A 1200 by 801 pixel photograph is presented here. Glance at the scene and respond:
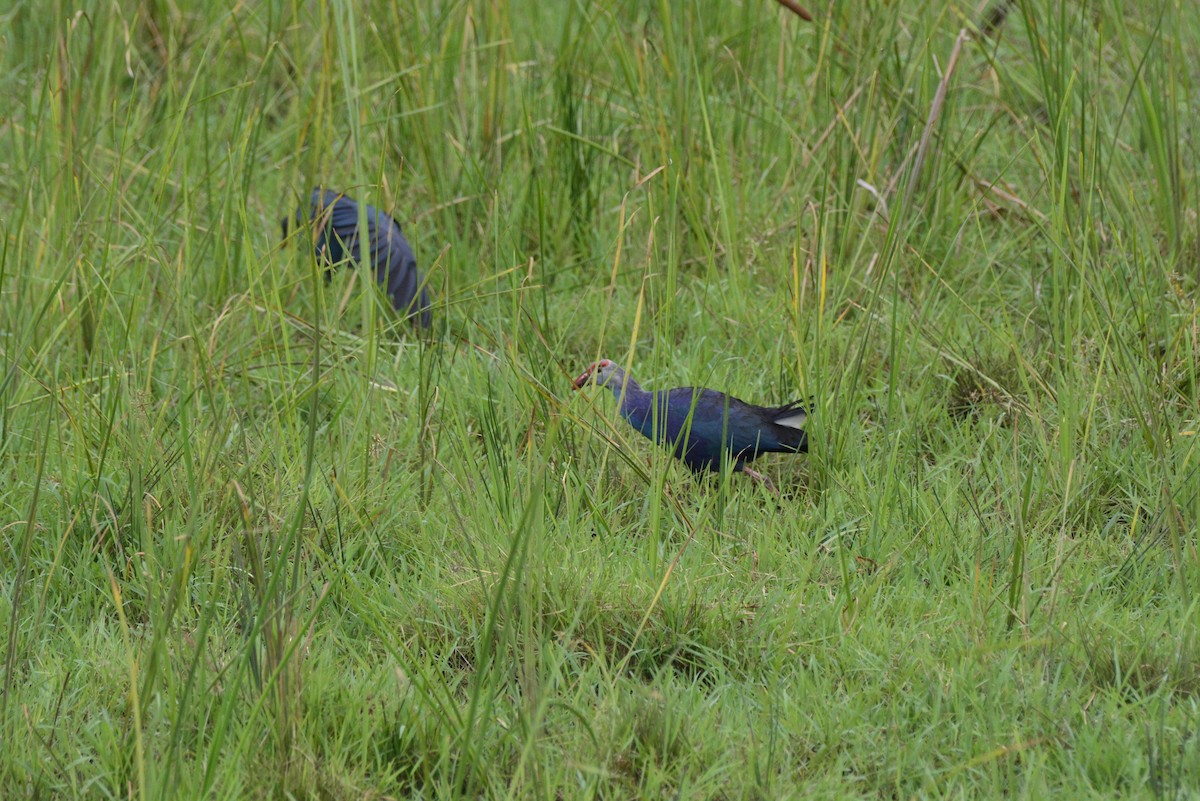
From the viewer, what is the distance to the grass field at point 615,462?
1.92 metres

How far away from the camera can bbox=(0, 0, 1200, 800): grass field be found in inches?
75.7

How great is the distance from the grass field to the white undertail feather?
8cm

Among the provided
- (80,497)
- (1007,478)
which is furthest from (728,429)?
(80,497)

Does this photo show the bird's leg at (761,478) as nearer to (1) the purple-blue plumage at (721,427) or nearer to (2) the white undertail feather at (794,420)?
(1) the purple-blue plumage at (721,427)

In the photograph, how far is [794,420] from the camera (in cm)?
292

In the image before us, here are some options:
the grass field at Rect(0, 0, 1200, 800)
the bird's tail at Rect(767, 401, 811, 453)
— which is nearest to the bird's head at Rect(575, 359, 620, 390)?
the grass field at Rect(0, 0, 1200, 800)

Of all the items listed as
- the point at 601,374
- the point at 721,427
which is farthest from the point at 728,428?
the point at 601,374

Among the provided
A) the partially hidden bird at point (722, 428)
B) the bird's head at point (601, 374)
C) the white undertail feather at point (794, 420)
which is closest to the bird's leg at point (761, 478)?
the partially hidden bird at point (722, 428)

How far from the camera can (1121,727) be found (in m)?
1.95

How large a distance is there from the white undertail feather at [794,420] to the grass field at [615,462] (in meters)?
0.08

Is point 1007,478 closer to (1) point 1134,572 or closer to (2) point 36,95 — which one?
(1) point 1134,572

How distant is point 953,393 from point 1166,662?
1142 mm

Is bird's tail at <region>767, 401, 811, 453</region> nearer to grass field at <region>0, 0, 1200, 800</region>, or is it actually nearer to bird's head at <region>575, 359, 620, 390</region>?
grass field at <region>0, 0, 1200, 800</region>

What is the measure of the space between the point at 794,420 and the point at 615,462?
411mm
